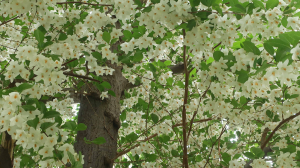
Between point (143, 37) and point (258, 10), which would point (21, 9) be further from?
point (258, 10)

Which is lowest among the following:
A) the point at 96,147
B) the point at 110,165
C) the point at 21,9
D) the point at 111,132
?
the point at 110,165

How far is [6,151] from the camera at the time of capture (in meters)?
2.22

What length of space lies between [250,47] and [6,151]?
232cm

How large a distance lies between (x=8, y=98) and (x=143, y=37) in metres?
1.13

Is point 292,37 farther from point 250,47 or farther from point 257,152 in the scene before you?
point 257,152

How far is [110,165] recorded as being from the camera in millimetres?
2521

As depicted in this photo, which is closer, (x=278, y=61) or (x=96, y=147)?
(x=278, y=61)

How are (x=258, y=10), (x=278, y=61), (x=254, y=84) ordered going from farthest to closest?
1. (x=254, y=84)
2. (x=258, y=10)
3. (x=278, y=61)

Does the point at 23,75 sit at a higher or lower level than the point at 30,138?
higher

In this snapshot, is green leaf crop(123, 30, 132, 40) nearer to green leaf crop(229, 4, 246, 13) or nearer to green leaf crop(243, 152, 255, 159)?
green leaf crop(229, 4, 246, 13)

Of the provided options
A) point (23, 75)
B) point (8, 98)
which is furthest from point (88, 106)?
point (8, 98)

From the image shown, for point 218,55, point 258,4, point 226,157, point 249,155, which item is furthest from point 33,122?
point 226,157

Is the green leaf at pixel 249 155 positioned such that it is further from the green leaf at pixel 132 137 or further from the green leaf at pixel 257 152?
the green leaf at pixel 132 137

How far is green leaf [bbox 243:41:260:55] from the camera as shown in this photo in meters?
1.61
